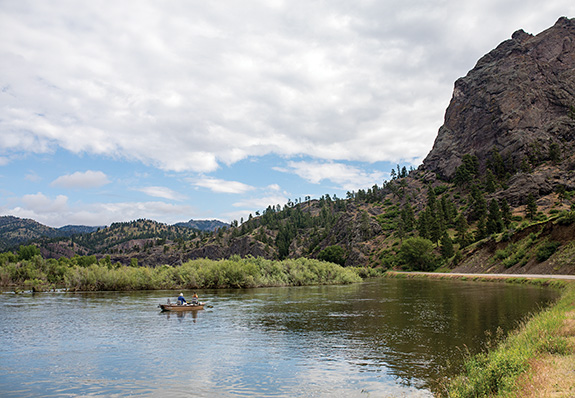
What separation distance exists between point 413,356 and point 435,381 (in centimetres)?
504

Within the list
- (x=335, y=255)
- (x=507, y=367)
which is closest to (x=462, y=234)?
(x=335, y=255)

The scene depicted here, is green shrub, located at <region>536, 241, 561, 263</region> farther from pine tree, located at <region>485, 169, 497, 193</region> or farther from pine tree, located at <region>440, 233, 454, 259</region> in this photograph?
pine tree, located at <region>485, 169, 497, 193</region>

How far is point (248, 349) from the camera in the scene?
87.6 ft

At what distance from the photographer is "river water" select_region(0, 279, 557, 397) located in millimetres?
18766

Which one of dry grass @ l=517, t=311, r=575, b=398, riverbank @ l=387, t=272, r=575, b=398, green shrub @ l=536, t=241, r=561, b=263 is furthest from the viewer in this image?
green shrub @ l=536, t=241, r=561, b=263

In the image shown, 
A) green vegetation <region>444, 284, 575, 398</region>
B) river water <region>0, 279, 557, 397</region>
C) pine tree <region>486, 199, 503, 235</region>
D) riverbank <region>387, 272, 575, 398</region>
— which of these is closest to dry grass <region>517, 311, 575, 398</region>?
riverbank <region>387, 272, 575, 398</region>

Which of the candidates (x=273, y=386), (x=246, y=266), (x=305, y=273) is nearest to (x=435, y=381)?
(x=273, y=386)

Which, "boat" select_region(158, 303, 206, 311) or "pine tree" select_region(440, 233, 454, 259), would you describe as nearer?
"boat" select_region(158, 303, 206, 311)

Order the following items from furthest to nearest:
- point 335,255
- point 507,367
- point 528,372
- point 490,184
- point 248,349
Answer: point 335,255 → point 490,184 → point 248,349 → point 528,372 → point 507,367

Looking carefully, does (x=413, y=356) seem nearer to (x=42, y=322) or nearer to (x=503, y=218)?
(x=42, y=322)

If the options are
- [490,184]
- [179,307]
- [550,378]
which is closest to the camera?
[550,378]

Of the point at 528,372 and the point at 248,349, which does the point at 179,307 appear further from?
the point at 528,372

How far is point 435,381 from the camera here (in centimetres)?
1823

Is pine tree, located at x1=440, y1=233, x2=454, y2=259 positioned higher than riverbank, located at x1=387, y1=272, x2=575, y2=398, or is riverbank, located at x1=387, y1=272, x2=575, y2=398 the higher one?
pine tree, located at x1=440, y1=233, x2=454, y2=259
